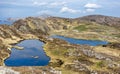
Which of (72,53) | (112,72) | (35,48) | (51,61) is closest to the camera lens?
(112,72)

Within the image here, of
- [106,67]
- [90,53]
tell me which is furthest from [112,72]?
[90,53]

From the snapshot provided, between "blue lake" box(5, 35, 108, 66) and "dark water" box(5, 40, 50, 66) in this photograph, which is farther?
"blue lake" box(5, 35, 108, 66)

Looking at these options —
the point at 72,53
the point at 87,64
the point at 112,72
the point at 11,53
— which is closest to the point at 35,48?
the point at 11,53

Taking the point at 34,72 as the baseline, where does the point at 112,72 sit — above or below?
below

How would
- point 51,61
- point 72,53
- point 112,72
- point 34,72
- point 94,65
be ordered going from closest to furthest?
point 34,72 → point 112,72 → point 94,65 → point 51,61 → point 72,53

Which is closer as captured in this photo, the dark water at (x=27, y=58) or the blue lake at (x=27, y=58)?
the dark water at (x=27, y=58)

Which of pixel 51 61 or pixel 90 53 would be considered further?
pixel 90 53

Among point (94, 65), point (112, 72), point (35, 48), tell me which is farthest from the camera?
point (35, 48)

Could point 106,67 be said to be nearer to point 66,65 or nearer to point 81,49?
point 66,65

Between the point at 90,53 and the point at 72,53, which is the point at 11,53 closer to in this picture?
the point at 72,53
